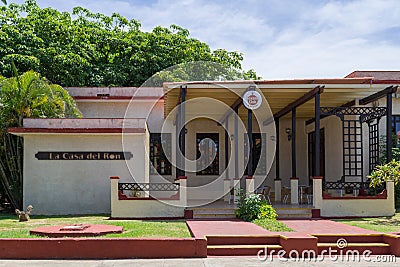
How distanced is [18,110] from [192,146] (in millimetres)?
7090

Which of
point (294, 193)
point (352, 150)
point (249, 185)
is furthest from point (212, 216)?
point (352, 150)

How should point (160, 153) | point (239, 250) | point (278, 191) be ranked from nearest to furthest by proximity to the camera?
point (239, 250), point (278, 191), point (160, 153)

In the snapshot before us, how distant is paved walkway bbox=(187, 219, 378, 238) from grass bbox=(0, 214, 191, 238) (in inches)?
14.2

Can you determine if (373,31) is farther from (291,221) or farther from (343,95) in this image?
(291,221)

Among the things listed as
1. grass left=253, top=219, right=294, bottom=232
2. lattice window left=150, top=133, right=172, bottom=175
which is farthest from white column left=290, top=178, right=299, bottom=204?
lattice window left=150, top=133, right=172, bottom=175

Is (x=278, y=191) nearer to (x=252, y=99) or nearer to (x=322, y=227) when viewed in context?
(x=252, y=99)

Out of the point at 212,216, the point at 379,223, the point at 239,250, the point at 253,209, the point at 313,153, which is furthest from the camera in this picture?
the point at 313,153

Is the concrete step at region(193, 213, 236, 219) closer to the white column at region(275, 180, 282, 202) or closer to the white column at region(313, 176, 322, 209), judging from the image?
the white column at region(313, 176, 322, 209)

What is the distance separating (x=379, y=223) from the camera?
12.7 meters

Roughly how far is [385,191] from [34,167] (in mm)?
10155

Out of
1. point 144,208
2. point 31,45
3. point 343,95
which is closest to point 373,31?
point 343,95

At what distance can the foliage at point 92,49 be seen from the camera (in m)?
25.1

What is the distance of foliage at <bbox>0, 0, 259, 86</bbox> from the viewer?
25.1 m

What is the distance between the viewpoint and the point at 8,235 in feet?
33.7
